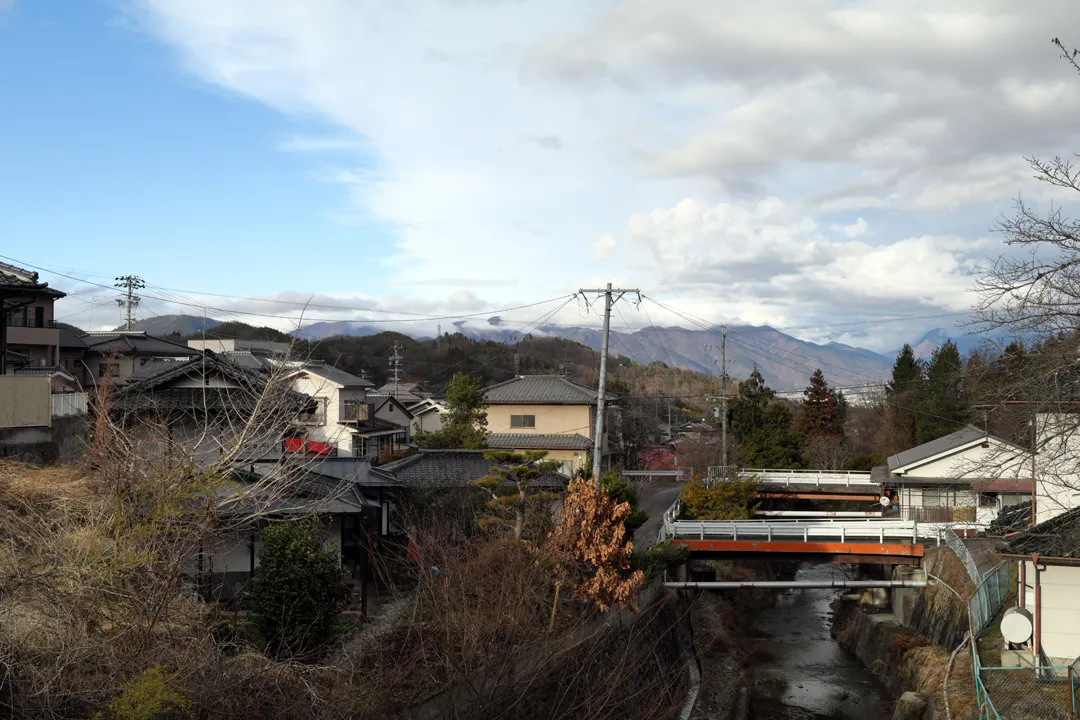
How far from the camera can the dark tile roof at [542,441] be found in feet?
131

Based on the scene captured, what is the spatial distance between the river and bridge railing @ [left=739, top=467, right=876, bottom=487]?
24.8 ft

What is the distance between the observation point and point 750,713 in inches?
806

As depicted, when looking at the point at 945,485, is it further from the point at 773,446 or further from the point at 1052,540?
the point at 1052,540

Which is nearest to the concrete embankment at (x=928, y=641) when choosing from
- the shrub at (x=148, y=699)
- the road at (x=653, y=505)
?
the road at (x=653, y=505)

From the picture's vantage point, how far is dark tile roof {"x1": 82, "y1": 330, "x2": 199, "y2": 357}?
44.6 m

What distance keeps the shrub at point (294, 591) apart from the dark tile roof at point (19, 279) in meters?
8.48

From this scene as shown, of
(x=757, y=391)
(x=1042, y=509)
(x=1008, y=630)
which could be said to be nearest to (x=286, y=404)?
(x=1008, y=630)

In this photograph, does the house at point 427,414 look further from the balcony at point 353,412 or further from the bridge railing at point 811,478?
the bridge railing at point 811,478

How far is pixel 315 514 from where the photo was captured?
1561cm

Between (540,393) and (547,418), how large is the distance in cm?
136

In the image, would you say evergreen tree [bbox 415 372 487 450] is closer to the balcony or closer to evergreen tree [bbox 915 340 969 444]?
the balcony

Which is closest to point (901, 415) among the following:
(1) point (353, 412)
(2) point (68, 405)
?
(1) point (353, 412)

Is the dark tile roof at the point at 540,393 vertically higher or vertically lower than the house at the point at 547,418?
higher

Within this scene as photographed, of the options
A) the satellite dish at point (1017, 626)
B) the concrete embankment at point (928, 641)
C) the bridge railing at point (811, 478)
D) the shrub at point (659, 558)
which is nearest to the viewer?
the satellite dish at point (1017, 626)
